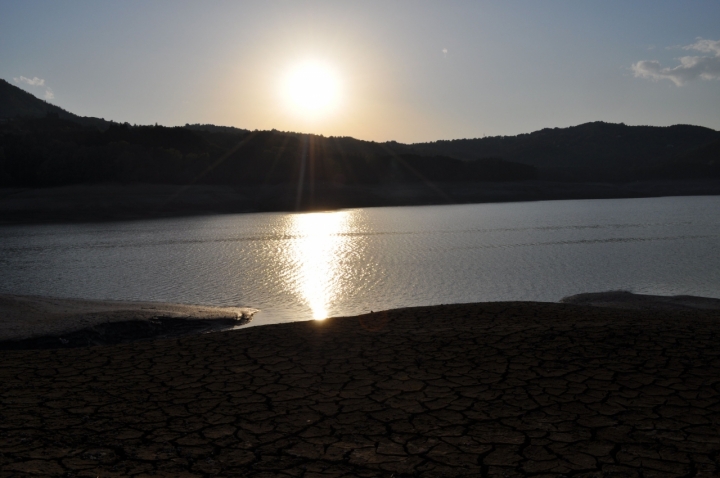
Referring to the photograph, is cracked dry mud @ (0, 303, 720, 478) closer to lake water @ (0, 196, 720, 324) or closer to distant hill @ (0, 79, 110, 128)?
lake water @ (0, 196, 720, 324)

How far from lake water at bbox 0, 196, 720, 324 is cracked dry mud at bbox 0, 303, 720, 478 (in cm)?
433

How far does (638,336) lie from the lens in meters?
7.40

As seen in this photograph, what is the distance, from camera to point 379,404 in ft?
17.8

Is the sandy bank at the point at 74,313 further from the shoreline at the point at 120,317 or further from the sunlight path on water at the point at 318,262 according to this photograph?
the sunlight path on water at the point at 318,262

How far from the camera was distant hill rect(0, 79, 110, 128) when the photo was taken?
314 feet

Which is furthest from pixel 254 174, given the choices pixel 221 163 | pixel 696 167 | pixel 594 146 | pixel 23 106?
pixel 594 146

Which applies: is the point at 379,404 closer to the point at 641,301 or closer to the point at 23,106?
the point at 641,301

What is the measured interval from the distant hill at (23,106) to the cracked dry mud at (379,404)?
9420cm

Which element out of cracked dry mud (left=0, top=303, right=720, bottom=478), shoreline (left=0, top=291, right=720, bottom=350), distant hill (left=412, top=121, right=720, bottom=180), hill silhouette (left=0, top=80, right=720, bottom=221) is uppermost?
distant hill (left=412, top=121, right=720, bottom=180)

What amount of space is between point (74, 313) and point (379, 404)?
7.40m

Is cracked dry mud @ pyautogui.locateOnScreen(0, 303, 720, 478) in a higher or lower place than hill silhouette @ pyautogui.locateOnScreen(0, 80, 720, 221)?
lower

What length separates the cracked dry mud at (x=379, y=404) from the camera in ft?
13.9

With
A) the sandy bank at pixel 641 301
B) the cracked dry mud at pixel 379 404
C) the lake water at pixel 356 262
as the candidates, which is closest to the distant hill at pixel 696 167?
the lake water at pixel 356 262

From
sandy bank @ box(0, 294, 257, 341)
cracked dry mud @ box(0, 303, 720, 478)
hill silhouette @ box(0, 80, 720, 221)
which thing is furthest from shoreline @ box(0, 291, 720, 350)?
hill silhouette @ box(0, 80, 720, 221)
